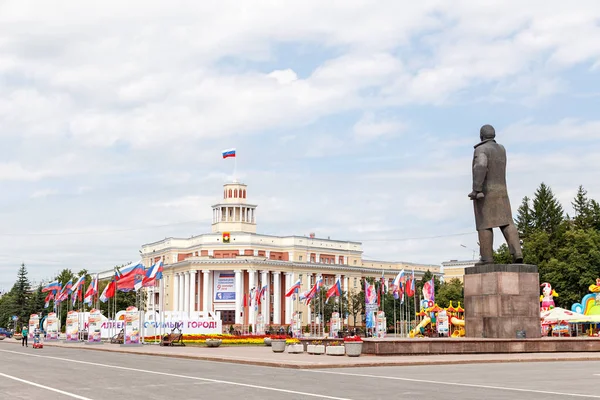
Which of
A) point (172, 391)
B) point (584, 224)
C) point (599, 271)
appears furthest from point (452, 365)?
point (584, 224)

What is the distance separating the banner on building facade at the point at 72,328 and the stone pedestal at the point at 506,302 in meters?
51.7

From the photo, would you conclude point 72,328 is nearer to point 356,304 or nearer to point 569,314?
point 569,314

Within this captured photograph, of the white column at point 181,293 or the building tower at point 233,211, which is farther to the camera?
the building tower at point 233,211

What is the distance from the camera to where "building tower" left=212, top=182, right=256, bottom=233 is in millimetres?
150000

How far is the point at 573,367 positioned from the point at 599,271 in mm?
60776

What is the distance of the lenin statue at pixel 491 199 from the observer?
3344 centimetres

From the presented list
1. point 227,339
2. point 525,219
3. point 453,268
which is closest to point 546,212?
point 525,219

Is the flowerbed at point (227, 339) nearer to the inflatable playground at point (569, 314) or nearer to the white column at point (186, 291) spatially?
the inflatable playground at point (569, 314)

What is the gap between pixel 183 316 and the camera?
7606cm

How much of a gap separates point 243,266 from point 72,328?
6542 centimetres

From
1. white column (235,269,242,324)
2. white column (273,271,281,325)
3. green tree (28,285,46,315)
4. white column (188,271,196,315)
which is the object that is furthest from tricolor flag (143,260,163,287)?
green tree (28,285,46,315)

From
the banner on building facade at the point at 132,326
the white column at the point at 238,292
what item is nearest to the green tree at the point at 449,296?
the white column at the point at 238,292

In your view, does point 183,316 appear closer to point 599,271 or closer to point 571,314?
point 571,314

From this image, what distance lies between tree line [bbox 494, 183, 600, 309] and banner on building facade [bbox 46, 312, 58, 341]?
50871mm
